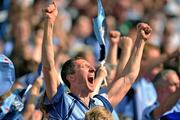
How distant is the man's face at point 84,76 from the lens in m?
9.07

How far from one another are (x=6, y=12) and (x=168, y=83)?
3972 mm

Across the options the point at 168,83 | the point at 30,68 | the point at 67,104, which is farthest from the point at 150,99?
the point at 67,104

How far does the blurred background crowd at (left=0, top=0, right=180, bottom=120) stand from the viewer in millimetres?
11680

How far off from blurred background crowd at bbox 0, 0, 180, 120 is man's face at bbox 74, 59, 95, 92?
1.95 metres

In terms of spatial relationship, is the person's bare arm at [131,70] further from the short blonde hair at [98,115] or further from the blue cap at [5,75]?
the short blonde hair at [98,115]

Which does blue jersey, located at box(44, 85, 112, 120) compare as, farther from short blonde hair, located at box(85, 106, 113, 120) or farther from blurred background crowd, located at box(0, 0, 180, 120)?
blurred background crowd, located at box(0, 0, 180, 120)

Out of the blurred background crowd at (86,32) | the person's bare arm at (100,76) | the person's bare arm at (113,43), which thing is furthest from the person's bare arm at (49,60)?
the blurred background crowd at (86,32)

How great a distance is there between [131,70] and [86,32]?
4.69m

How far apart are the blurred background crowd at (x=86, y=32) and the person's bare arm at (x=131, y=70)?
62.5 inches

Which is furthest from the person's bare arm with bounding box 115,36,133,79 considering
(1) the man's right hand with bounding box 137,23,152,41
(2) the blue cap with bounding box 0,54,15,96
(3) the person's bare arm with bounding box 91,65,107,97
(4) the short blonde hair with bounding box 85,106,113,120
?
(4) the short blonde hair with bounding box 85,106,113,120

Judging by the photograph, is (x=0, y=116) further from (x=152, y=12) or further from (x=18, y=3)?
(x=152, y=12)

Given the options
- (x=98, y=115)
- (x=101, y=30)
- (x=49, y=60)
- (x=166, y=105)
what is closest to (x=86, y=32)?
(x=166, y=105)

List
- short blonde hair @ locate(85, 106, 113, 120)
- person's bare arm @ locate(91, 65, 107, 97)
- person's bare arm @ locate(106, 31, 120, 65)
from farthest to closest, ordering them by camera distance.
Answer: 1. person's bare arm @ locate(106, 31, 120, 65)
2. person's bare arm @ locate(91, 65, 107, 97)
3. short blonde hair @ locate(85, 106, 113, 120)

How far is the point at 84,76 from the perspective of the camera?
29.9 ft
